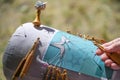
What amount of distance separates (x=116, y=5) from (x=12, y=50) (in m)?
2.28

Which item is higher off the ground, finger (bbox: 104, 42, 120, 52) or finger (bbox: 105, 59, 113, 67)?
finger (bbox: 104, 42, 120, 52)

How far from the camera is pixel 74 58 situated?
1668 mm

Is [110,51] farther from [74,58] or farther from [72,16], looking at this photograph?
[72,16]

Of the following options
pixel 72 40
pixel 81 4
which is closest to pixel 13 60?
pixel 72 40

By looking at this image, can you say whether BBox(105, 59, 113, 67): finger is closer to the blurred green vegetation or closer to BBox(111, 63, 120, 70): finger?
BBox(111, 63, 120, 70): finger

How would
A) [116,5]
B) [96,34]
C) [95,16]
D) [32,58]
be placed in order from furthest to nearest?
[116,5] → [95,16] → [96,34] → [32,58]

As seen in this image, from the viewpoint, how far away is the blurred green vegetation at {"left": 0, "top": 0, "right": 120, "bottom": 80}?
133 inches

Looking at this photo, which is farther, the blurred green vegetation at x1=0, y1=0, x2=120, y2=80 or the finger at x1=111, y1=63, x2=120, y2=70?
the blurred green vegetation at x1=0, y1=0, x2=120, y2=80

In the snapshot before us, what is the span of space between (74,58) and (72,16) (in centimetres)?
197

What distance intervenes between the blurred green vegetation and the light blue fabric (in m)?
1.54

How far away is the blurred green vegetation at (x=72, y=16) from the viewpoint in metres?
3.38

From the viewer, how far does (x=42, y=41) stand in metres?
1.68

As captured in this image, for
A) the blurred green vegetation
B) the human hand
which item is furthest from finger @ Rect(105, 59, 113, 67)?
the blurred green vegetation

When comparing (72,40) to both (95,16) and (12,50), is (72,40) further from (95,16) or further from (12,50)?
(95,16)
